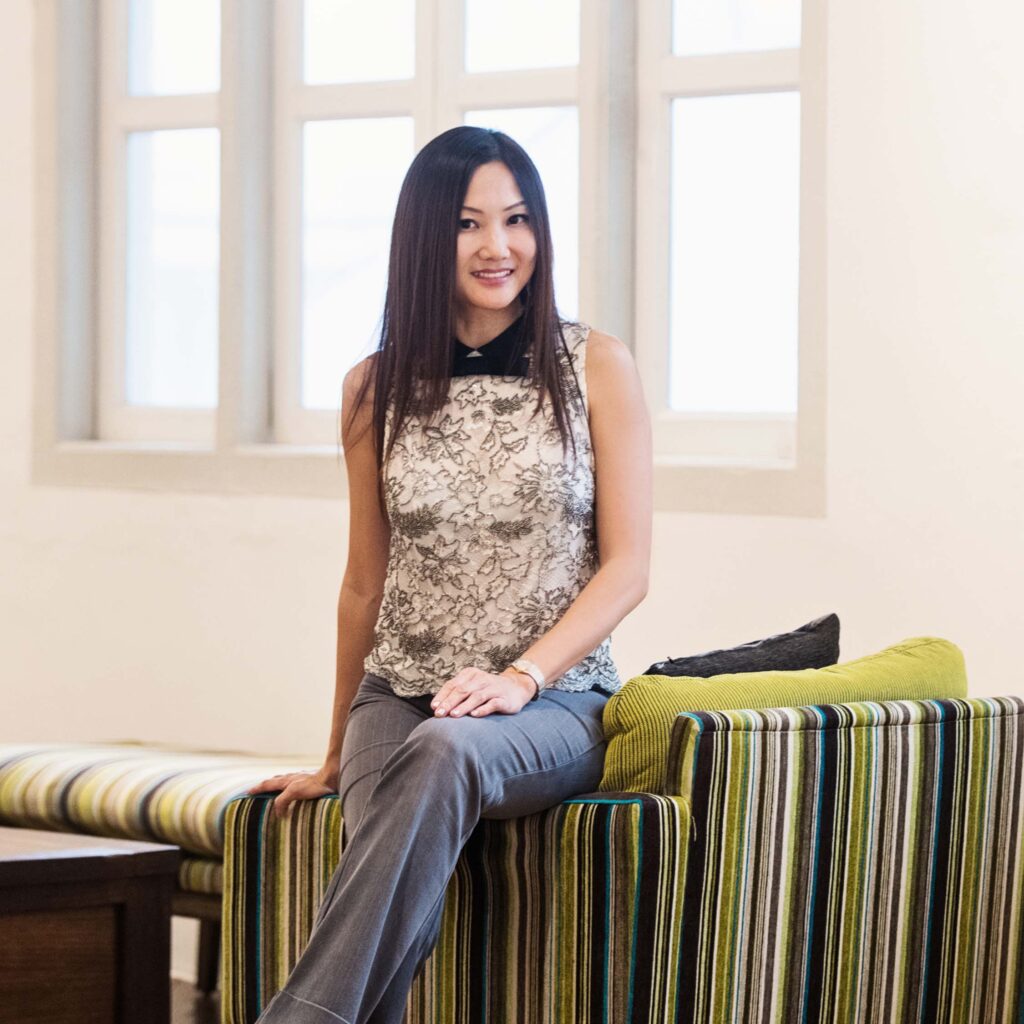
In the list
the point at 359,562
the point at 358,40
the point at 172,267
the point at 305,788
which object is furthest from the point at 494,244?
the point at 172,267

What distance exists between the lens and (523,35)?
13.8 feet

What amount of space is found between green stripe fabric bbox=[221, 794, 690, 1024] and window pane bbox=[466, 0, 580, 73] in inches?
85.4

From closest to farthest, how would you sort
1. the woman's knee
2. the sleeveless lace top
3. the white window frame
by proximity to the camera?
the woman's knee → the sleeveless lace top → the white window frame

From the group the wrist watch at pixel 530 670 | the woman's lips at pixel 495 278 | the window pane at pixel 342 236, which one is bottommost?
the wrist watch at pixel 530 670

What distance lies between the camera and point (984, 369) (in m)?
3.38

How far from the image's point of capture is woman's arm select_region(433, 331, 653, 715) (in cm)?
245

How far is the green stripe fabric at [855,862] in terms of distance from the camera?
7.55ft

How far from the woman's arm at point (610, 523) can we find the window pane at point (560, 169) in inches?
57.0

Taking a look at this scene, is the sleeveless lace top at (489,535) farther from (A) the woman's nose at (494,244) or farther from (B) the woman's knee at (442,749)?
(B) the woman's knee at (442,749)

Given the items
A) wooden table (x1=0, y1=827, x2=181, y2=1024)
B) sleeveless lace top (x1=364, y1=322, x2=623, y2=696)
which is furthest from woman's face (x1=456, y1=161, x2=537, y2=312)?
wooden table (x1=0, y1=827, x2=181, y2=1024)

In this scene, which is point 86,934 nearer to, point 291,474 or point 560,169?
point 291,474

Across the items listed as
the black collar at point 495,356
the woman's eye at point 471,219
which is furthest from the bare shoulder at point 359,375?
the woman's eye at point 471,219

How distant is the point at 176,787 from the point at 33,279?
190cm

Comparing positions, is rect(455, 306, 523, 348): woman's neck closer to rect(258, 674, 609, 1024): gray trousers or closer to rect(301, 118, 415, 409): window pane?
rect(258, 674, 609, 1024): gray trousers
